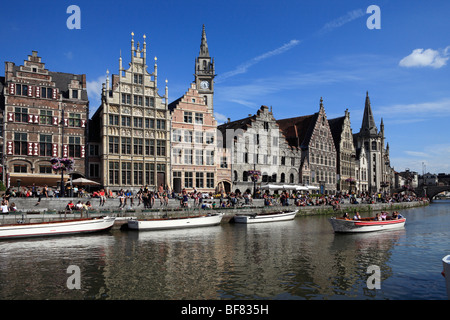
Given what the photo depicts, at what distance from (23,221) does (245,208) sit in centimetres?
1961

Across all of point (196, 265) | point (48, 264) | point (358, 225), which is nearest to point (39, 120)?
point (48, 264)

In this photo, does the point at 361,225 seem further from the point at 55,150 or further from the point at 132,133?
the point at 55,150

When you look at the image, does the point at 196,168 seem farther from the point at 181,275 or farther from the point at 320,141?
the point at 181,275

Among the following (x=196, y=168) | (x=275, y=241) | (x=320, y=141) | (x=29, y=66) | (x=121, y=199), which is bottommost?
(x=275, y=241)

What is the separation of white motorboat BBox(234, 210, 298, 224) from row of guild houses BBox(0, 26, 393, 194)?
6640mm

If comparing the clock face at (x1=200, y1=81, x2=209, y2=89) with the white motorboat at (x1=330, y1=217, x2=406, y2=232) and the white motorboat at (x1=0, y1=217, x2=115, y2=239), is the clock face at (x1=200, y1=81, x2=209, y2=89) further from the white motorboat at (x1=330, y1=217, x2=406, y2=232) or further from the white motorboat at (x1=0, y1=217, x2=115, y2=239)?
the white motorboat at (x1=330, y1=217, x2=406, y2=232)

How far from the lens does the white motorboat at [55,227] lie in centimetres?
2408

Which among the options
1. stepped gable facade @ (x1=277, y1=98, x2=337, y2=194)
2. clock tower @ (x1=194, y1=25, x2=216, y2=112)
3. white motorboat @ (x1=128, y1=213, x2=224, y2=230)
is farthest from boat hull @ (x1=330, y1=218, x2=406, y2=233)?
clock tower @ (x1=194, y1=25, x2=216, y2=112)

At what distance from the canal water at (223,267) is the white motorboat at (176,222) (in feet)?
9.13

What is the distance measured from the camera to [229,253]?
2000 cm

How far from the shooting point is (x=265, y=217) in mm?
36156

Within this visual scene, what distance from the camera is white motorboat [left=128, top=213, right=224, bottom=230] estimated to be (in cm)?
2898

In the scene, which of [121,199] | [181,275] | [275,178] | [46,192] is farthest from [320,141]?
[181,275]
